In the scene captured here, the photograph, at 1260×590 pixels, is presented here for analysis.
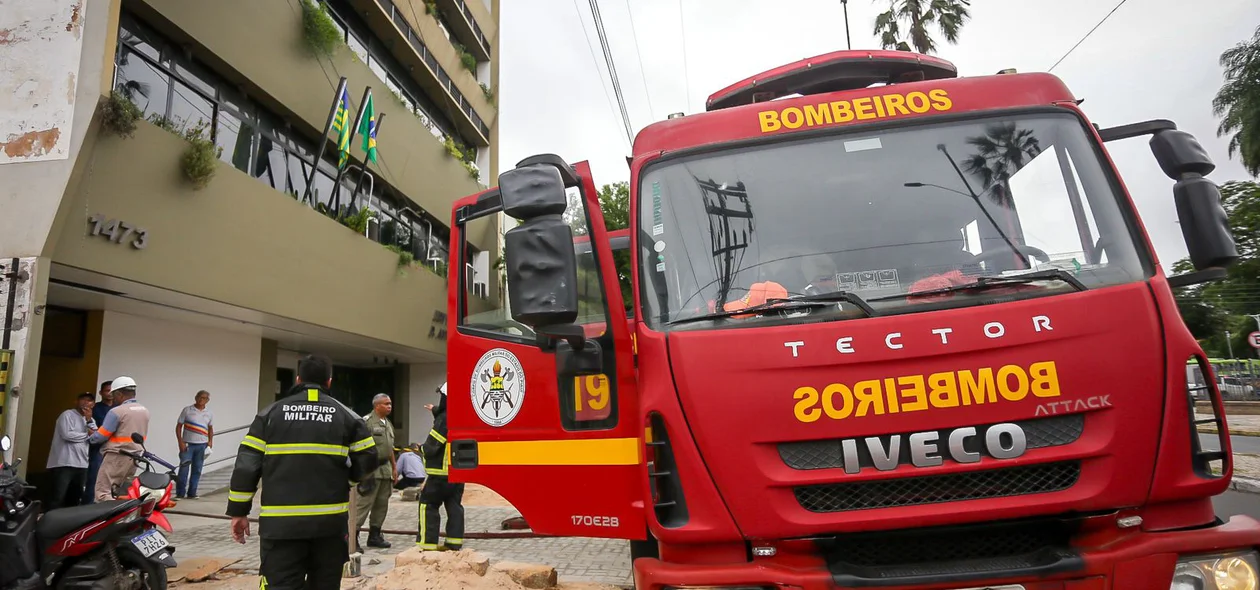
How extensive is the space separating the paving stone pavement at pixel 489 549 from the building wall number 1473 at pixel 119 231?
11.8 ft

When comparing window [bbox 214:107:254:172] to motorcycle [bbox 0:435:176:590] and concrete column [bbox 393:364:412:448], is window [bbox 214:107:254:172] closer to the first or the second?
motorcycle [bbox 0:435:176:590]

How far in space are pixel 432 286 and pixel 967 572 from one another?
17.9m

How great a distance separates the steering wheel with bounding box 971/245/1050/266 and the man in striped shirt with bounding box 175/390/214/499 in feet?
37.0

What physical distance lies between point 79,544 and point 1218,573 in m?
5.78

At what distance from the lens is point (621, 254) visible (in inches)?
177

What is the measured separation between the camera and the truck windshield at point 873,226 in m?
2.60

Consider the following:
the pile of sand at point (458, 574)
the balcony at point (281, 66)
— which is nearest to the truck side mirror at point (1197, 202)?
the pile of sand at point (458, 574)

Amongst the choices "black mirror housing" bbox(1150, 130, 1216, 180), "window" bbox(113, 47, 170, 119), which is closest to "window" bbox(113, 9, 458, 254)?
"window" bbox(113, 47, 170, 119)

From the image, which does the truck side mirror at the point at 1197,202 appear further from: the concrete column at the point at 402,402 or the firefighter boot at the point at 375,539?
the concrete column at the point at 402,402

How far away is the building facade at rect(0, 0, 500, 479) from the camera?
24.7ft

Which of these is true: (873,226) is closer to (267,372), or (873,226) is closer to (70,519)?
(70,519)

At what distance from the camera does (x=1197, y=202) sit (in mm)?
2807

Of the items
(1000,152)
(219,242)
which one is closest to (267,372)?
(219,242)

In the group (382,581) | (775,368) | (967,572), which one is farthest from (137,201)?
(967,572)
